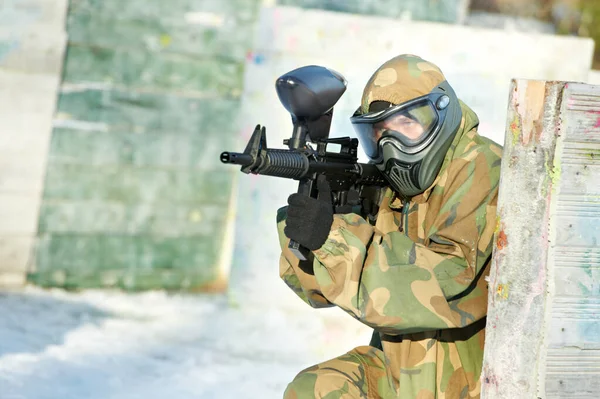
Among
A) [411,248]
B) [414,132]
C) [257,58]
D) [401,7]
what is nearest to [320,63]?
[257,58]

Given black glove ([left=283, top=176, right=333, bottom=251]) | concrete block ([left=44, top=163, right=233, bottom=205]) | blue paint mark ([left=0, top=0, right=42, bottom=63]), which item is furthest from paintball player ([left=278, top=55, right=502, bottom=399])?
blue paint mark ([left=0, top=0, right=42, bottom=63])

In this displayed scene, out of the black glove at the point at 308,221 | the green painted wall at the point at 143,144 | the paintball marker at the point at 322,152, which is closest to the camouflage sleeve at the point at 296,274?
the paintball marker at the point at 322,152

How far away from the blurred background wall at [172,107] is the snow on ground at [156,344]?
292 mm

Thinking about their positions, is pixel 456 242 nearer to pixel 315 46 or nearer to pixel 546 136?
pixel 546 136

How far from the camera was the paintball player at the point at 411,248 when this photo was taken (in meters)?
2.20

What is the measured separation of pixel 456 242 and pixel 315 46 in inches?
145

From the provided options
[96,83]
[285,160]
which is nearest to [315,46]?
[96,83]

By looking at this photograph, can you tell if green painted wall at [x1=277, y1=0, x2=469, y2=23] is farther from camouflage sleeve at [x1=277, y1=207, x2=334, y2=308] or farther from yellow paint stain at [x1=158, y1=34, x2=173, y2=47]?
camouflage sleeve at [x1=277, y1=207, x2=334, y2=308]

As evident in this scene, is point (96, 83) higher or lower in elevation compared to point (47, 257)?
higher

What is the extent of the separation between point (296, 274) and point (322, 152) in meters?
0.37

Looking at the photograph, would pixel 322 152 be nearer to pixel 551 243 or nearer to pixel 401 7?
pixel 551 243

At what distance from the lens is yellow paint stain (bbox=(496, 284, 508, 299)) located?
2.11 meters

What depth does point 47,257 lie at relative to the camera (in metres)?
6.15

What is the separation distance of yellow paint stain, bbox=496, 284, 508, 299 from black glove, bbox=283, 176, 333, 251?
44 cm
